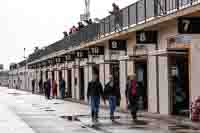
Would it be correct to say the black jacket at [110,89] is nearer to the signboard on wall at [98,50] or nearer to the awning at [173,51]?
the awning at [173,51]

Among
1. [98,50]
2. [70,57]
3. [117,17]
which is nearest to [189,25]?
[117,17]

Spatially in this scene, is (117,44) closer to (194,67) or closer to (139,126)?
(194,67)

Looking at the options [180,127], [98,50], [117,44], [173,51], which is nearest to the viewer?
[180,127]

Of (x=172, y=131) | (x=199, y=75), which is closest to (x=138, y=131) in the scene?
(x=172, y=131)

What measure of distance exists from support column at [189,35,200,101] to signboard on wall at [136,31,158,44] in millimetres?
3453

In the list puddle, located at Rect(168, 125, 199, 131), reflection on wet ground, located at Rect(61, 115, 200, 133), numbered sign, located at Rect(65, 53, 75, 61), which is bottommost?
reflection on wet ground, located at Rect(61, 115, 200, 133)

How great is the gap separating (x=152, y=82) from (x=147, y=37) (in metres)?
2.15

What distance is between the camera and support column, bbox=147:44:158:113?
23.0 m

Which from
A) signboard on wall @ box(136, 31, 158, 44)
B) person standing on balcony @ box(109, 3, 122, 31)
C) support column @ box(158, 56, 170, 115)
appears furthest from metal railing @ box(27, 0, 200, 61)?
support column @ box(158, 56, 170, 115)

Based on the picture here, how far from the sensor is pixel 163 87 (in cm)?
2202

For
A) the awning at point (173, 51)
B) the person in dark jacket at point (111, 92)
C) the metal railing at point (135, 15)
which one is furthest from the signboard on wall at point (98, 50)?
the person in dark jacket at point (111, 92)

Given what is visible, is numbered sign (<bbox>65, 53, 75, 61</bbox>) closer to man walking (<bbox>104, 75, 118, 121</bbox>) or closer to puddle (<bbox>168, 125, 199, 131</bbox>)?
man walking (<bbox>104, 75, 118, 121</bbox>)

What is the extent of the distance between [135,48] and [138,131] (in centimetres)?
1085

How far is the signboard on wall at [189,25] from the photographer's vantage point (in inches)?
647
